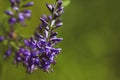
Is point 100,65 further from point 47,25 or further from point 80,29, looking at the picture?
point 47,25

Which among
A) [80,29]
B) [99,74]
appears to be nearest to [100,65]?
[99,74]

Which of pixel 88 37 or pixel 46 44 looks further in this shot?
pixel 88 37

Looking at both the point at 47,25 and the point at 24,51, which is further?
the point at 24,51

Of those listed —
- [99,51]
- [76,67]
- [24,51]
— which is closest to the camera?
[24,51]

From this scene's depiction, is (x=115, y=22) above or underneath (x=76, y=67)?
above

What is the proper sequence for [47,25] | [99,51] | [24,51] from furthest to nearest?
1. [99,51]
2. [24,51]
3. [47,25]

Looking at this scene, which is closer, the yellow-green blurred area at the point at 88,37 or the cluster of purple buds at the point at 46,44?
the cluster of purple buds at the point at 46,44

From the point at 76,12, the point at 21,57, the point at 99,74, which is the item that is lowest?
the point at 99,74

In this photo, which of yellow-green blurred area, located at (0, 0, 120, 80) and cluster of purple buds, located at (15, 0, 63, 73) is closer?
cluster of purple buds, located at (15, 0, 63, 73)
